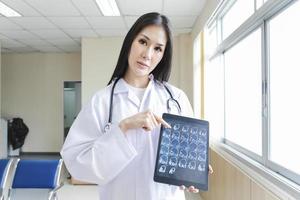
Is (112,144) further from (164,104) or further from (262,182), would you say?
(262,182)

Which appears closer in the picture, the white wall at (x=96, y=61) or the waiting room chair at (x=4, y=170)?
the waiting room chair at (x=4, y=170)

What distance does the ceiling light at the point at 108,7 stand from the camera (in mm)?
4422

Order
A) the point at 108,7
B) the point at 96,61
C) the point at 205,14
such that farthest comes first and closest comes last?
the point at 96,61
the point at 108,7
the point at 205,14

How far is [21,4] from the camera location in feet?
14.4

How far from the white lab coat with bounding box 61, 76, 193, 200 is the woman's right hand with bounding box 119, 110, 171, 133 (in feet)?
0.09

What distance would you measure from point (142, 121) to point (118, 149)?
0.39ft

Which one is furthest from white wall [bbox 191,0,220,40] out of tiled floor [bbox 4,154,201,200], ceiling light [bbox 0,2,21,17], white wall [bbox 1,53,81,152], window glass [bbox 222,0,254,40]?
white wall [bbox 1,53,81,152]

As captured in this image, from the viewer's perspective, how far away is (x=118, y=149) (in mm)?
955

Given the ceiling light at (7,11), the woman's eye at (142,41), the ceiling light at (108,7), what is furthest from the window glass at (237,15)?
the ceiling light at (7,11)

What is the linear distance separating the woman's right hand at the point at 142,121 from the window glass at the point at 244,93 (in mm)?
1869

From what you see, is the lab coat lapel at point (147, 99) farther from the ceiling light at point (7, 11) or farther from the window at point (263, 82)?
the ceiling light at point (7, 11)

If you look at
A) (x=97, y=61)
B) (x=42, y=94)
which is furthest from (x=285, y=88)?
(x=42, y=94)

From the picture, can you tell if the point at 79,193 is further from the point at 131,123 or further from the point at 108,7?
the point at 131,123

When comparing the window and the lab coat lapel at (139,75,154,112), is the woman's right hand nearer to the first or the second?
the lab coat lapel at (139,75,154,112)
